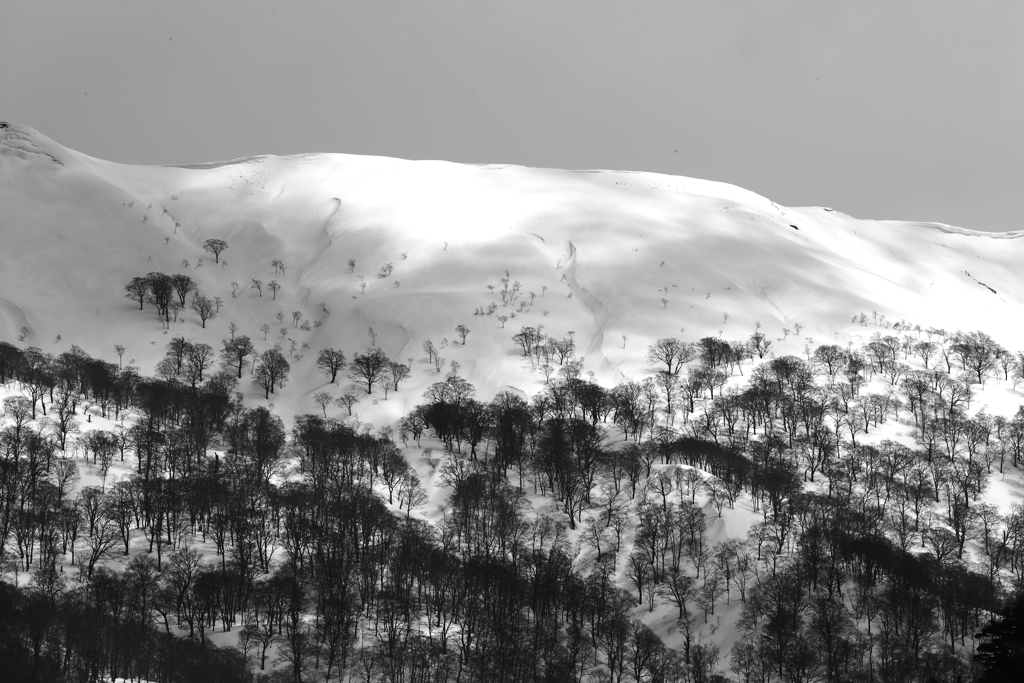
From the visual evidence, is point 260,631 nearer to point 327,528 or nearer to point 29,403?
point 327,528

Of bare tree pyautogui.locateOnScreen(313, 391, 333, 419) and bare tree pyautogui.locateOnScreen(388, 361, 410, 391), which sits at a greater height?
bare tree pyautogui.locateOnScreen(388, 361, 410, 391)

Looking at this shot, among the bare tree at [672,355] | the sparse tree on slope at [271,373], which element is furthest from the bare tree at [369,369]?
the bare tree at [672,355]

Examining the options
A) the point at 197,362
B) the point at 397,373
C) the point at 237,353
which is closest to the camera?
the point at 197,362

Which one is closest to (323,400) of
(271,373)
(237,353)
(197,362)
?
(271,373)

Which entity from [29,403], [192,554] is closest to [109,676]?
[192,554]

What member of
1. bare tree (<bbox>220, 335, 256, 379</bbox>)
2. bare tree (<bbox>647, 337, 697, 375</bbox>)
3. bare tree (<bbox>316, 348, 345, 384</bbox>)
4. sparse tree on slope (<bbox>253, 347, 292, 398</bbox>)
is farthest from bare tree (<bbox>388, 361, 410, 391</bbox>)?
bare tree (<bbox>647, 337, 697, 375</bbox>)

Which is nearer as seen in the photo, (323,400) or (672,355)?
(323,400)

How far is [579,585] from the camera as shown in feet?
381

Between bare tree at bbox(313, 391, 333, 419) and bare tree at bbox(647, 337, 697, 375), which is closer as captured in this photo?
bare tree at bbox(313, 391, 333, 419)

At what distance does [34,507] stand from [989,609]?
386 feet

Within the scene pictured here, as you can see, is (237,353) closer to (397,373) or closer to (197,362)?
(197,362)

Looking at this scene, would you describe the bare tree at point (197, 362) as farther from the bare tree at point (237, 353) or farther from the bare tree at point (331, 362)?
the bare tree at point (331, 362)

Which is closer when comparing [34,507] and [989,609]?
[989,609]

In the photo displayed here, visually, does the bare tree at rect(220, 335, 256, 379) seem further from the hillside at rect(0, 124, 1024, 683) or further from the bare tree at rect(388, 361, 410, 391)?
the bare tree at rect(388, 361, 410, 391)
